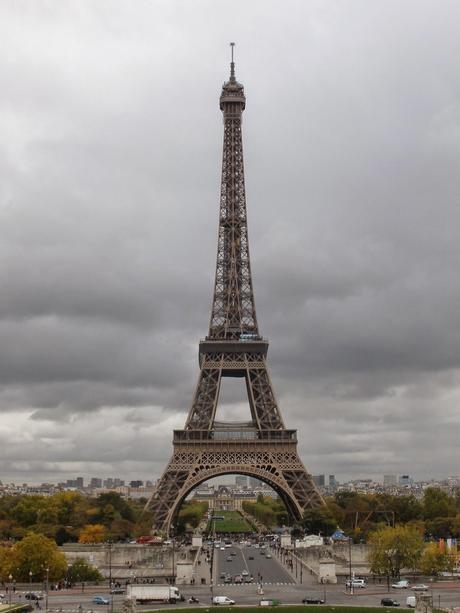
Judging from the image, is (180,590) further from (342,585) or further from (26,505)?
(26,505)

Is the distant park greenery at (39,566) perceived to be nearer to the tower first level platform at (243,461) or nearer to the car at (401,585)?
the car at (401,585)

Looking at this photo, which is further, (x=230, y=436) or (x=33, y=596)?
(x=230, y=436)

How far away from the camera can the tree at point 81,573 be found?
76.0 meters

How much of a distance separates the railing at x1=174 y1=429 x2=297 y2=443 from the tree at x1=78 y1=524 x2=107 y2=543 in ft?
44.1

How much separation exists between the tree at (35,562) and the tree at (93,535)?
26.5 m

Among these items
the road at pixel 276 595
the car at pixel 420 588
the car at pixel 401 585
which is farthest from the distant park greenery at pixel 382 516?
the car at pixel 420 588

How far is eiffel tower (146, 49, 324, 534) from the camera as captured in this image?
105 meters

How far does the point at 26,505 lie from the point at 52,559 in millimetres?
53081

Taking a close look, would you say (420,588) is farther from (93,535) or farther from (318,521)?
(93,535)

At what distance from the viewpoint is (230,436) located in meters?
108

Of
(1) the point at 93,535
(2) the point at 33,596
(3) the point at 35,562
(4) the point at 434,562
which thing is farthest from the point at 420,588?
(1) the point at 93,535

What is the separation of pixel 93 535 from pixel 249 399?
951 inches

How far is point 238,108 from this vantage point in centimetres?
11638

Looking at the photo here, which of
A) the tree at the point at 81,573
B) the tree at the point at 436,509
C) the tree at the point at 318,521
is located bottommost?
the tree at the point at 81,573
